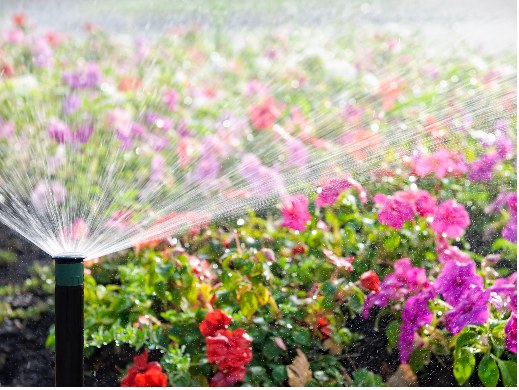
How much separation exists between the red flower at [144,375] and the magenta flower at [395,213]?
1.90 ft

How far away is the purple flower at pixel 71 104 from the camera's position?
236 cm

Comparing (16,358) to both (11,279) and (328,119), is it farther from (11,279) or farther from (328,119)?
(328,119)

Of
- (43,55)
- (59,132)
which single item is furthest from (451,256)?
(43,55)

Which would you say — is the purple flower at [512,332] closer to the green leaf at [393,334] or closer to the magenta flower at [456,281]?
the magenta flower at [456,281]

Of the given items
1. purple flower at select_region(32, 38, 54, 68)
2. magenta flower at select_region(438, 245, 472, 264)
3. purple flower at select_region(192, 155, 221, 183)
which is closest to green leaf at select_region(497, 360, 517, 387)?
magenta flower at select_region(438, 245, 472, 264)

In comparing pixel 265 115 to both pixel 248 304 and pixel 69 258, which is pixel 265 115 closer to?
pixel 248 304

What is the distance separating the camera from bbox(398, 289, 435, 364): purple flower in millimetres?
1136

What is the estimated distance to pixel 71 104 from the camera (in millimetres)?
2391

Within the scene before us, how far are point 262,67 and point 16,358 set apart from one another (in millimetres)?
2179

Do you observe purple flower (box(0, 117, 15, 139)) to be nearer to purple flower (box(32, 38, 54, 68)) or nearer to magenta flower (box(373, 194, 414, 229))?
purple flower (box(32, 38, 54, 68))

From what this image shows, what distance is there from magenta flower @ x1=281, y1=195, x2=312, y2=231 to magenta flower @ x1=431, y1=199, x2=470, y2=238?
301 millimetres

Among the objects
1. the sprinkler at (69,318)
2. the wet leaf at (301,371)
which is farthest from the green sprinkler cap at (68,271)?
the wet leaf at (301,371)

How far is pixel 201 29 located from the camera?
161 inches

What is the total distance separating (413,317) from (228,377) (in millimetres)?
390
